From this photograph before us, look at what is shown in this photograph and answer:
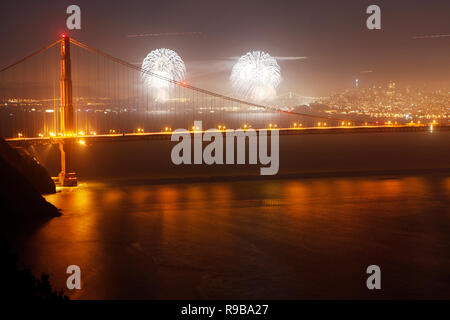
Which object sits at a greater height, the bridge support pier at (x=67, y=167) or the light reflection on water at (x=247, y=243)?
the bridge support pier at (x=67, y=167)

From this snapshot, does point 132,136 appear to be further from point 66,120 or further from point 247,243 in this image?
point 247,243

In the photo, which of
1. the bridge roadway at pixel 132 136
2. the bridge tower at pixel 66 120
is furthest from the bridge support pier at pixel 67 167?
the bridge roadway at pixel 132 136

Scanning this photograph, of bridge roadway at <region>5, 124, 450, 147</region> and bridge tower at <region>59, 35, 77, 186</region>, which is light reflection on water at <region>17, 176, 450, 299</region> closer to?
bridge tower at <region>59, 35, 77, 186</region>

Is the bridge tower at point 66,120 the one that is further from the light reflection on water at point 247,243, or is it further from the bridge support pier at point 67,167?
the light reflection on water at point 247,243

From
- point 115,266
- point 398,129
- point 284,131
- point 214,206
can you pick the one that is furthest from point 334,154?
point 115,266

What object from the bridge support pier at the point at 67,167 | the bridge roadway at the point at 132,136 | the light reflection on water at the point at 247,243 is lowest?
the light reflection on water at the point at 247,243

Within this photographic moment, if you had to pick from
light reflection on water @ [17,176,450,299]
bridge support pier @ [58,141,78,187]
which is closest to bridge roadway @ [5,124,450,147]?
bridge support pier @ [58,141,78,187]
